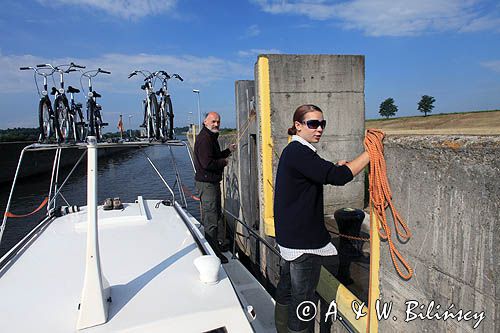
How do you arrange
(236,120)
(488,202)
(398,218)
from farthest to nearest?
(236,120) < (398,218) < (488,202)

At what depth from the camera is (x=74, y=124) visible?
6879 mm

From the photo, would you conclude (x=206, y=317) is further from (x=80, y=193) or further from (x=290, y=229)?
(x=80, y=193)

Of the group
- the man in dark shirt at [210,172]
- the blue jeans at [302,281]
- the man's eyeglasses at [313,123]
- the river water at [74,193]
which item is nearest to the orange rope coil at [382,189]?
the man's eyeglasses at [313,123]

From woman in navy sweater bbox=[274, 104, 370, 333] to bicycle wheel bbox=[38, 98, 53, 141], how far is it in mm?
5518

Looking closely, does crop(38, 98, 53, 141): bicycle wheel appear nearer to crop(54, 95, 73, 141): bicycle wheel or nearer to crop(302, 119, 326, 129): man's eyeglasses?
crop(54, 95, 73, 141): bicycle wheel

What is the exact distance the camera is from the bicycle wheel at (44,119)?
20.0 feet

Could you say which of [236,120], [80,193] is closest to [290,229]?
[236,120]

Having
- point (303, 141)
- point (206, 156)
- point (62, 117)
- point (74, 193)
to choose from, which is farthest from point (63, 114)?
point (74, 193)

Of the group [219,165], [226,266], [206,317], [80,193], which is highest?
[219,165]

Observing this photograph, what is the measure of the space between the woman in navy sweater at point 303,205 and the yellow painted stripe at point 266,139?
8.21 feet

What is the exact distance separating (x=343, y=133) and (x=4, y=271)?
4.92 meters

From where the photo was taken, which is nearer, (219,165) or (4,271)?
(4,271)

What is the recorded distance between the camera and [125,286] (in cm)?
267

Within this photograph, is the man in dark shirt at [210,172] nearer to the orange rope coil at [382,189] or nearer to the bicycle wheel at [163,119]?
the bicycle wheel at [163,119]
